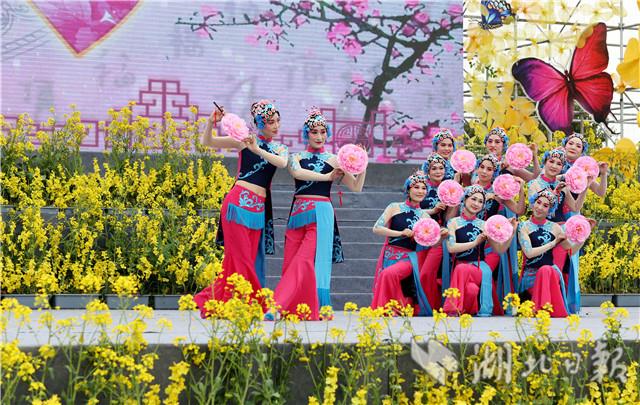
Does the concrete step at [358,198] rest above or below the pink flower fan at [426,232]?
below

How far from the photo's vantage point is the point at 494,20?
11.8 meters

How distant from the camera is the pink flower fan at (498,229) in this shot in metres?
6.49

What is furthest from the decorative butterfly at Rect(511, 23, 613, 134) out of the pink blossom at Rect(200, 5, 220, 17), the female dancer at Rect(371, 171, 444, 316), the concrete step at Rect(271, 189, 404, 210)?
the female dancer at Rect(371, 171, 444, 316)

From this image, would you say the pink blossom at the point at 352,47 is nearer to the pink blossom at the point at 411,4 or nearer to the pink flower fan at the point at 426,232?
the pink blossom at the point at 411,4

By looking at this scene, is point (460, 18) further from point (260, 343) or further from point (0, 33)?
point (260, 343)

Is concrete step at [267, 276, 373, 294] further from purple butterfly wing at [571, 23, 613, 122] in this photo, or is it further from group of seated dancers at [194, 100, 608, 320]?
purple butterfly wing at [571, 23, 613, 122]

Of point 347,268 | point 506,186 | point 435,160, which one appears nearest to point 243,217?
point 435,160

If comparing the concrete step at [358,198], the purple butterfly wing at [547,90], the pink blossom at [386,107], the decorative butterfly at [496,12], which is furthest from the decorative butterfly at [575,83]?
the concrete step at [358,198]

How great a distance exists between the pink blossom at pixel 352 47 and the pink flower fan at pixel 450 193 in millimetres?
5286

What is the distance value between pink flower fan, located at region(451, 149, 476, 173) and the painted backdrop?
14.8ft

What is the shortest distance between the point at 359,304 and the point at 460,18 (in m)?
5.49

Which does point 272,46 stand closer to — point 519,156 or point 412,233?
point 519,156

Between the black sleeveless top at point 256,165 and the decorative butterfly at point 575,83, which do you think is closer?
the black sleeveless top at point 256,165

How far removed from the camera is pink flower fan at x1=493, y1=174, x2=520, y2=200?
6734 mm
